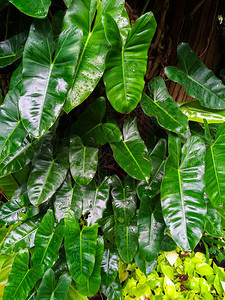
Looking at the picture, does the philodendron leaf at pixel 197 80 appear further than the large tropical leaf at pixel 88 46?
Yes

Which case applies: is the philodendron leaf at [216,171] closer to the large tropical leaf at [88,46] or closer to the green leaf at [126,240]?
the green leaf at [126,240]

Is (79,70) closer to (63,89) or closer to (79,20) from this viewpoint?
(63,89)

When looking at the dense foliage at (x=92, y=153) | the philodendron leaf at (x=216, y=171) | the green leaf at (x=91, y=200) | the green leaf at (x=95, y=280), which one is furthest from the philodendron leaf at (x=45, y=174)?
the philodendron leaf at (x=216, y=171)

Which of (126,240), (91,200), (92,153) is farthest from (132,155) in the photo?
(126,240)

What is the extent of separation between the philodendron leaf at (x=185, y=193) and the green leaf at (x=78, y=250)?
13.7 inches

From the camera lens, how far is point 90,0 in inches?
32.4

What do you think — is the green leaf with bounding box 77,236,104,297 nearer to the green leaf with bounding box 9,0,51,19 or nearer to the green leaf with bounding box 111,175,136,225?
the green leaf with bounding box 111,175,136,225

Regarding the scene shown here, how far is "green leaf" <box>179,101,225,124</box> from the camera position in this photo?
3.64ft

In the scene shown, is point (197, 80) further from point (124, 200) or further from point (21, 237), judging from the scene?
point (21, 237)

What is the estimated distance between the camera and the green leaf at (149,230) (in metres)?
0.96

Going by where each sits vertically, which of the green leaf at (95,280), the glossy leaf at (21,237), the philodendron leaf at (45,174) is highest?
the philodendron leaf at (45,174)

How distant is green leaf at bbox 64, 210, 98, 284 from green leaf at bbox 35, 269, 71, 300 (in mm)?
77

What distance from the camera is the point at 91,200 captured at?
1040 mm

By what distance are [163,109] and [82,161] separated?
1.50 ft
